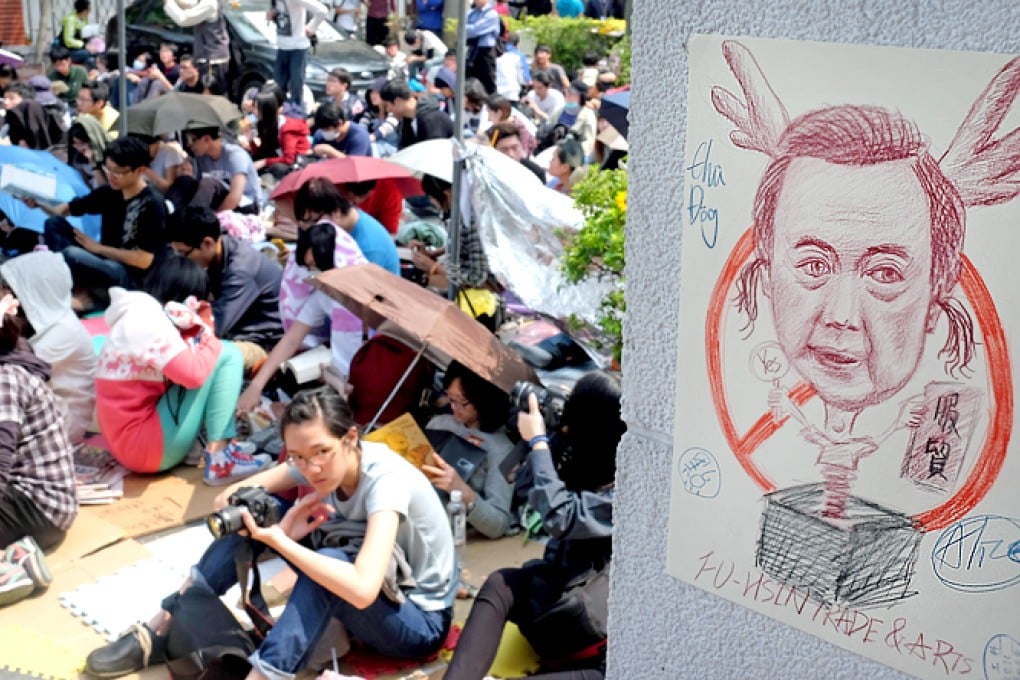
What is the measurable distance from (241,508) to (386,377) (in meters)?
1.70

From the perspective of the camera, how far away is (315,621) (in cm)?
379

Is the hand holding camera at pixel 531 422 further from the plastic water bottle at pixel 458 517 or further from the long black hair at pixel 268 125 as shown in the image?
the long black hair at pixel 268 125

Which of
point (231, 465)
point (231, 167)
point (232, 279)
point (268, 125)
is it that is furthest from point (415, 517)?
point (268, 125)

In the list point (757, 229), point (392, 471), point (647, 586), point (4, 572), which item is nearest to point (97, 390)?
point (4, 572)

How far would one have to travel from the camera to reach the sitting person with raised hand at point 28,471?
4.47 meters

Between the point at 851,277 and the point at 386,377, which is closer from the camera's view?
the point at 851,277

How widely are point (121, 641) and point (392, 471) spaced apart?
108 cm

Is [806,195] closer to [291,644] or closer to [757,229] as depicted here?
[757,229]

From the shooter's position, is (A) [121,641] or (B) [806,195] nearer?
(B) [806,195]

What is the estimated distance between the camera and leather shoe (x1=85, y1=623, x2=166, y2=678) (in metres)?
4.02

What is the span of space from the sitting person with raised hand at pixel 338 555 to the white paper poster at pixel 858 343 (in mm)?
1942

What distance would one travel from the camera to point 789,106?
167 cm
